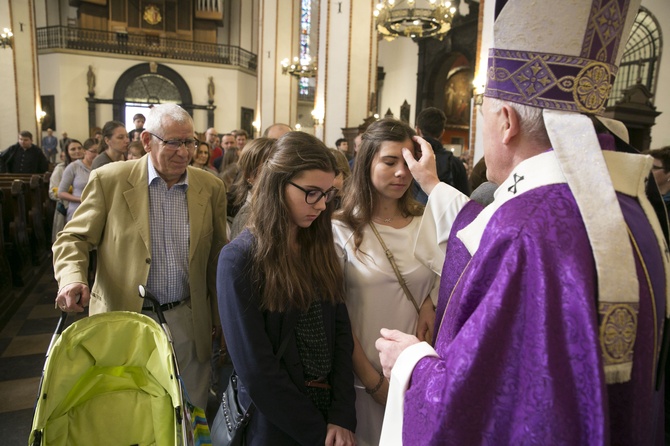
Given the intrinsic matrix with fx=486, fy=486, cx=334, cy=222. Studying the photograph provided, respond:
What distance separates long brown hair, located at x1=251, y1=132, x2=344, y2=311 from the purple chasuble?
0.62 m

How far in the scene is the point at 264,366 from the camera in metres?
1.48

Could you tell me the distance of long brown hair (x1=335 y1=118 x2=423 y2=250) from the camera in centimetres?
204

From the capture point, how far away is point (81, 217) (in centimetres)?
214

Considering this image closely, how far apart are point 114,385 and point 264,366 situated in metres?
0.67

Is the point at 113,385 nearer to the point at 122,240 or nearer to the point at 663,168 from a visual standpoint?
the point at 122,240

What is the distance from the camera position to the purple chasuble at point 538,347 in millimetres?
895

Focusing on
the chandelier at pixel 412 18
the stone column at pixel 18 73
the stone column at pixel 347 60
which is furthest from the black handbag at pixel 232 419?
the stone column at pixel 18 73

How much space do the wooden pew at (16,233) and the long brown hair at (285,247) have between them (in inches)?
191

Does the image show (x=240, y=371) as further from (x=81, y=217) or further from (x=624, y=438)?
(x=81, y=217)

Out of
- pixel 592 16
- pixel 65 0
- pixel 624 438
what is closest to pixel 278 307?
pixel 624 438

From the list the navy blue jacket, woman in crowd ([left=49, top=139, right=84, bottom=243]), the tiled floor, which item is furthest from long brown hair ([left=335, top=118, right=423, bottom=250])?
woman in crowd ([left=49, top=139, right=84, bottom=243])

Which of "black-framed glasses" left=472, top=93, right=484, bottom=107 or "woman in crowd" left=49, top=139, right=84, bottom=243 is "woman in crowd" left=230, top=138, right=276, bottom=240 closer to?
"woman in crowd" left=49, top=139, right=84, bottom=243

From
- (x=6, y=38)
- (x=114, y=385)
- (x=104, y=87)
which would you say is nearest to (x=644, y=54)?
(x=114, y=385)

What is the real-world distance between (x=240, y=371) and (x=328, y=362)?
1.03 feet
